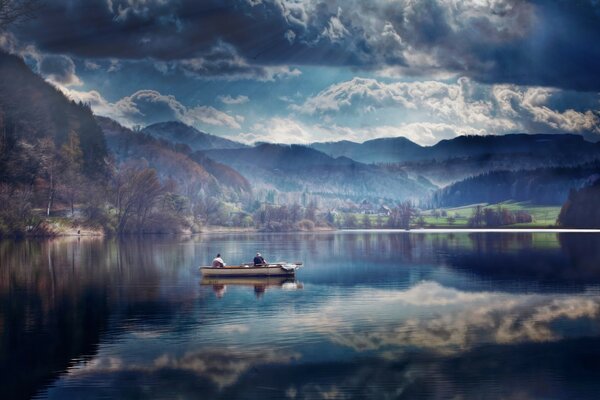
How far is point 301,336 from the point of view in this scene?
46.6 metres

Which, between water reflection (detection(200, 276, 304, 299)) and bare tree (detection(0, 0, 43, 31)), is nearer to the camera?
water reflection (detection(200, 276, 304, 299))

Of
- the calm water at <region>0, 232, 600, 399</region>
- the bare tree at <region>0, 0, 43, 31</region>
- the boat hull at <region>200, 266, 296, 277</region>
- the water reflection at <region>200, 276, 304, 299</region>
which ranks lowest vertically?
the calm water at <region>0, 232, 600, 399</region>

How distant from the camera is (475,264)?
347 feet

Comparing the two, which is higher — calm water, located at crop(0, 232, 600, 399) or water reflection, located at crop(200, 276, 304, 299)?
water reflection, located at crop(200, 276, 304, 299)

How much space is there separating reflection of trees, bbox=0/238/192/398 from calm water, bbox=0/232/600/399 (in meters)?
0.16

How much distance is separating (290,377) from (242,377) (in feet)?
8.04

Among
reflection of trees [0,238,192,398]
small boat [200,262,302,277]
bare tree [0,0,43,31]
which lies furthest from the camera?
bare tree [0,0,43,31]

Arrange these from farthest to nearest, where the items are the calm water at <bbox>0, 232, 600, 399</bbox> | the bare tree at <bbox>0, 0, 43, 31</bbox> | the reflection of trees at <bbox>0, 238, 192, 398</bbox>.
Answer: the bare tree at <bbox>0, 0, 43, 31</bbox>, the reflection of trees at <bbox>0, 238, 192, 398</bbox>, the calm water at <bbox>0, 232, 600, 399</bbox>

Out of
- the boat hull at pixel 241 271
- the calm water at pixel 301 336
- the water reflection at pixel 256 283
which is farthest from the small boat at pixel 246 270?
the calm water at pixel 301 336

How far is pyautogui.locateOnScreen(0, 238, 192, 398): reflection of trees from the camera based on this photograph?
129 ft

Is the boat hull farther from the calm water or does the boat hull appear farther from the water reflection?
the calm water

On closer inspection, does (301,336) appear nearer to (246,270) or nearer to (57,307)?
(57,307)

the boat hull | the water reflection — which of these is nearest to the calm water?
the water reflection

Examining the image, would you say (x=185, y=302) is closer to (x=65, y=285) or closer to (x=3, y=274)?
(x=65, y=285)
